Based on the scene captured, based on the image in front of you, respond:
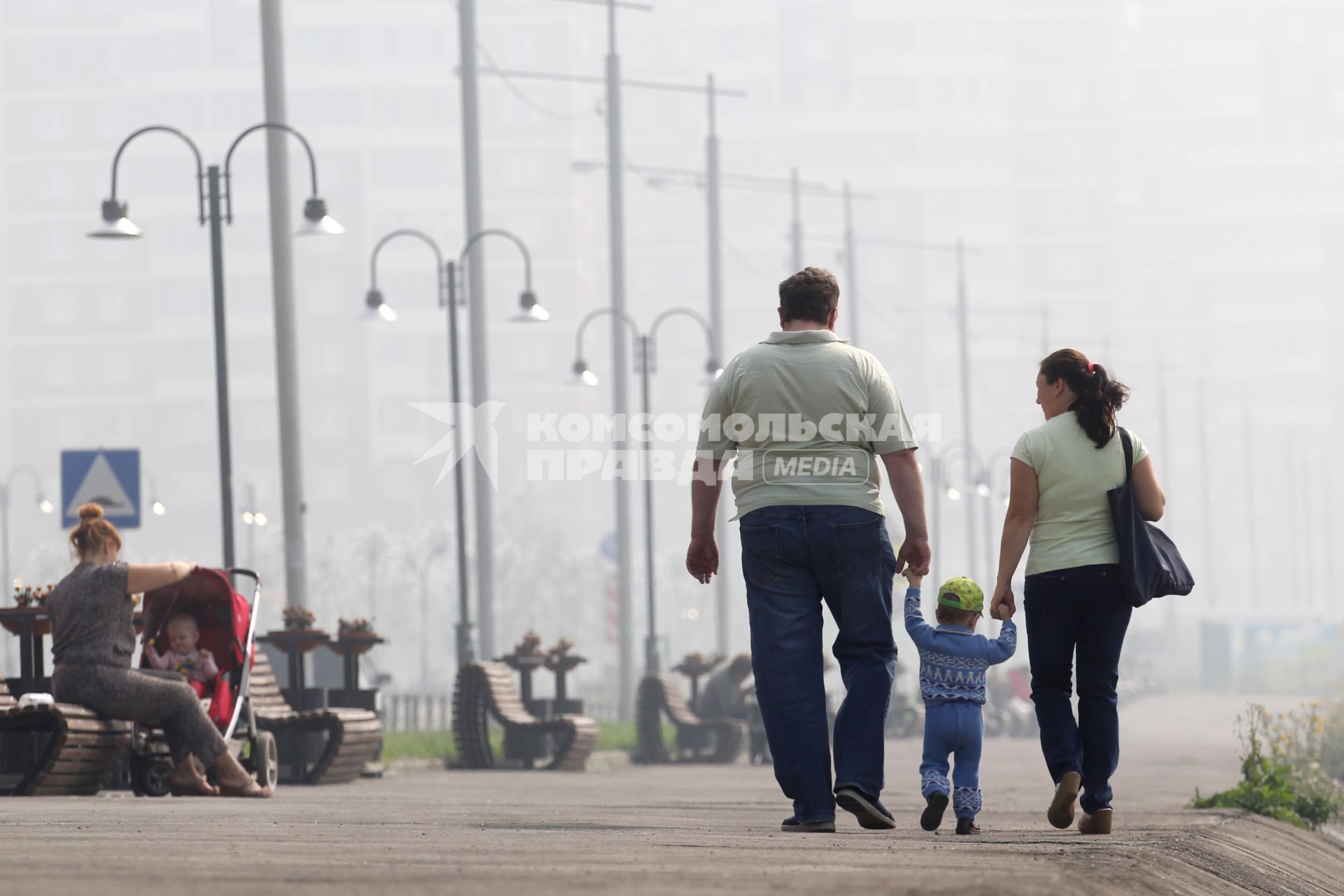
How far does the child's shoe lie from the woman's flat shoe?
15.4 feet

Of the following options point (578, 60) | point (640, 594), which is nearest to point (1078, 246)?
point (578, 60)

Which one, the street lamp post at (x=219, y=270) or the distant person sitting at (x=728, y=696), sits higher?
the street lamp post at (x=219, y=270)

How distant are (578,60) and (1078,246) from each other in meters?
41.9

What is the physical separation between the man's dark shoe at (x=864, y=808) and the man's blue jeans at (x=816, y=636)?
1.2 inches

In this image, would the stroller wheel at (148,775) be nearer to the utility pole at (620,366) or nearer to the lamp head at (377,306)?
the lamp head at (377,306)

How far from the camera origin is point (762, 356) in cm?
759

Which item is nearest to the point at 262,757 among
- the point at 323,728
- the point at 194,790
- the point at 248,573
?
the point at 194,790

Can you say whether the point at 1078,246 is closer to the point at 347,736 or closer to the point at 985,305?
the point at 985,305

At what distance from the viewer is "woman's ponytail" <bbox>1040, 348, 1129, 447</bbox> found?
7.96 meters

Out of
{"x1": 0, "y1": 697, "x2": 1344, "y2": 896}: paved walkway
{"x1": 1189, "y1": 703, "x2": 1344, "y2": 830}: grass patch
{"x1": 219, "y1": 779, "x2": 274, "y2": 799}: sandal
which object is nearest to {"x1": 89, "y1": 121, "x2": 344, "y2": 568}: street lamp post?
{"x1": 0, "y1": 697, "x2": 1344, "y2": 896}: paved walkway

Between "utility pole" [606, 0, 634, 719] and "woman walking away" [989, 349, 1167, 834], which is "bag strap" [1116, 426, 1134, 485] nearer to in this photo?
"woman walking away" [989, 349, 1167, 834]

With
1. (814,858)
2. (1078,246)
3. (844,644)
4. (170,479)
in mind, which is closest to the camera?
(814,858)

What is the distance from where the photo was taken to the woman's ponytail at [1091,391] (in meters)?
7.96

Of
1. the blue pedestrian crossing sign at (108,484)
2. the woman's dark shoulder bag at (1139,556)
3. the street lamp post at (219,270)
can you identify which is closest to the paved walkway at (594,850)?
the woman's dark shoulder bag at (1139,556)
